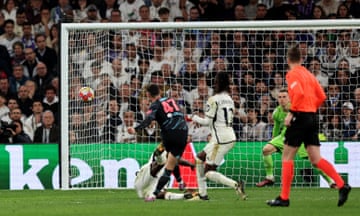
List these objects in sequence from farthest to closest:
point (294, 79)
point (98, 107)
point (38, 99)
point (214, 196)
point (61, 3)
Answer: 1. point (61, 3)
2. point (38, 99)
3. point (98, 107)
4. point (214, 196)
5. point (294, 79)

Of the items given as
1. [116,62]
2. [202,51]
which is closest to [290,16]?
[202,51]

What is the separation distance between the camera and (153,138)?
74.7 feet

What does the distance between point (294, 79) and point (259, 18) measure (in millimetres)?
10809

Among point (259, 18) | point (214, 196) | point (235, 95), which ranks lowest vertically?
point (214, 196)

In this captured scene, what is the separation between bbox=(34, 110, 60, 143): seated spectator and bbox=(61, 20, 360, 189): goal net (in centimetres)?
130

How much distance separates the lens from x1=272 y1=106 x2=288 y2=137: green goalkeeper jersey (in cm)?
2012

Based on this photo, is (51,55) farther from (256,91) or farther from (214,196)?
(214,196)

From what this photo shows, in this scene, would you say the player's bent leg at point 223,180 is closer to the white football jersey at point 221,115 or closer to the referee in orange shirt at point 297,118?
the white football jersey at point 221,115

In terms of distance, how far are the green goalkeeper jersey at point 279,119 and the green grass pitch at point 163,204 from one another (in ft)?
3.90

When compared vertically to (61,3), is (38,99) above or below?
below

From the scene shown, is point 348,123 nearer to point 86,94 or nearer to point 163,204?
point 86,94

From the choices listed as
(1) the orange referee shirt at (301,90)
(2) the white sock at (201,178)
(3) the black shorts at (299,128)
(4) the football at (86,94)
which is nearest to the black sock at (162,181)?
(2) the white sock at (201,178)

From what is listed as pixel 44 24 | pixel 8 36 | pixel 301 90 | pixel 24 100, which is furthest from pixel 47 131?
pixel 301 90

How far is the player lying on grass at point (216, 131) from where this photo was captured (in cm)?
1669
